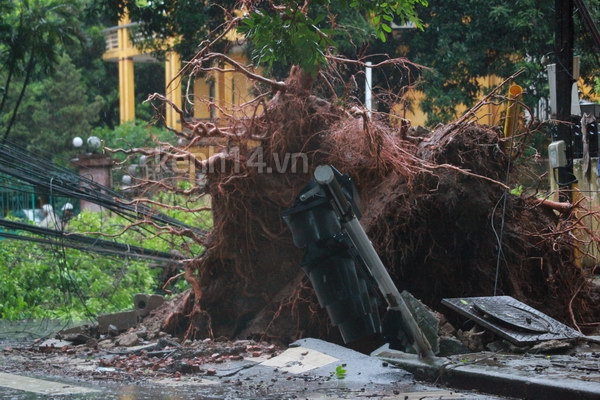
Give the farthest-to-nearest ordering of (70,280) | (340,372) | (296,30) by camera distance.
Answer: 1. (70,280)
2. (340,372)
3. (296,30)

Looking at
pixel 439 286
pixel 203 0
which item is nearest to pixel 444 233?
pixel 439 286

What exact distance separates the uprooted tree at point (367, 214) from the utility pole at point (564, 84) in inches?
43.9

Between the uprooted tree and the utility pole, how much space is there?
112 cm

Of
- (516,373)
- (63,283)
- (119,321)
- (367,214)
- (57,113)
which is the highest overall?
(57,113)

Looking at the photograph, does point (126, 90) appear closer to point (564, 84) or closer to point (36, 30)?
point (36, 30)

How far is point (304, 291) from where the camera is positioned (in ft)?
34.4

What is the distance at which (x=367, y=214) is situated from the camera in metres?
10.6

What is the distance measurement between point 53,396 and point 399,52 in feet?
50.3

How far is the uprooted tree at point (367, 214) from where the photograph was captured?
10469 mm

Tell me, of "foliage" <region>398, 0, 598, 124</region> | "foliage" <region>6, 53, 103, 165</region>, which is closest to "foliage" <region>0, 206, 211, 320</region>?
"foliage" <region>398, 0, 598, 124</region>

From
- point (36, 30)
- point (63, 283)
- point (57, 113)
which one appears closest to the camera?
point (63, 283)

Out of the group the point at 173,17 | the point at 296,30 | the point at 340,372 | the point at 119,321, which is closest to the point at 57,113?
the point at 173,17

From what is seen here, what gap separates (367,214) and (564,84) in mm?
4015

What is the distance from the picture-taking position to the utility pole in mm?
12537
